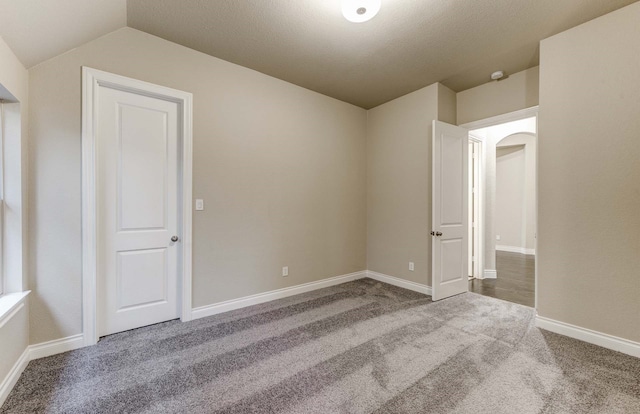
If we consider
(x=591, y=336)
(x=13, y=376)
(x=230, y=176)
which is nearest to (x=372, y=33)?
(x=230, y=176)

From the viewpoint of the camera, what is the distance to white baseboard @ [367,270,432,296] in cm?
368

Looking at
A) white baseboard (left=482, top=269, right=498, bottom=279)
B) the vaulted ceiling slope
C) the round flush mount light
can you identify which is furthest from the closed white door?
white baseboard (left=482, top=269, right=498, bottom=279)

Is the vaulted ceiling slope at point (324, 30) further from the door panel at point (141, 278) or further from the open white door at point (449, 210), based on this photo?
the door panel at point (141, 278)

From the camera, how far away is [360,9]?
1985 mm

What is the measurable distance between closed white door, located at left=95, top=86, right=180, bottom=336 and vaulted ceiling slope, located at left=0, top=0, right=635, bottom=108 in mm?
616

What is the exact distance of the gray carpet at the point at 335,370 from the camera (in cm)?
164

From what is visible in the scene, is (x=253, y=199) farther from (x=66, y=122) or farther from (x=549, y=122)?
(x=549, y=122)

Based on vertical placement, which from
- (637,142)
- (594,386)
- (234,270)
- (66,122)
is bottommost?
(594,386)

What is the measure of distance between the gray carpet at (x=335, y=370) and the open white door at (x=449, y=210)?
68 centimetres

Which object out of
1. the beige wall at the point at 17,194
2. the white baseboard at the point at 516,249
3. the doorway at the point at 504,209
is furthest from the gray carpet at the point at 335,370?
the white baseboard at the point at 516,249

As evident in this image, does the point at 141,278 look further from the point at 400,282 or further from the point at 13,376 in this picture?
the point at 400,282

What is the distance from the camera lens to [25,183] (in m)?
2.04

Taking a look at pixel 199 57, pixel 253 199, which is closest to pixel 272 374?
pixel 253 199

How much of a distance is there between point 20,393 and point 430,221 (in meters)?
4.01
